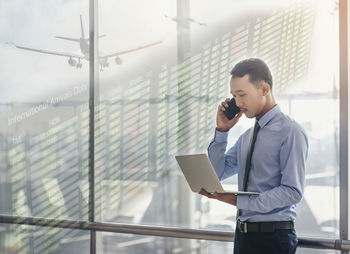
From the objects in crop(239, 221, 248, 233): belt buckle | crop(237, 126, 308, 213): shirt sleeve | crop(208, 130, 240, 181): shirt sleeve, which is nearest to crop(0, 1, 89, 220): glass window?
crop(208, 130, 240, 181): shirt sleeve

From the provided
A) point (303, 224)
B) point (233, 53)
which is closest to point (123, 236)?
point (303, 224)

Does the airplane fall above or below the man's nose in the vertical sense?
above

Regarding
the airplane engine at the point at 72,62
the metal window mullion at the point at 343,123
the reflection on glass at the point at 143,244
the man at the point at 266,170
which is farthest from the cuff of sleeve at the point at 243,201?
the airplane engine at the point at 72,62

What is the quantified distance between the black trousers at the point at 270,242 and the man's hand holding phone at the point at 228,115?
1.57 ft

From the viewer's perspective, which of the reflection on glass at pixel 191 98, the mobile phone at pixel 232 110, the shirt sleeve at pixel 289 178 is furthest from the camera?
the reflection on glass at pixel 191 98

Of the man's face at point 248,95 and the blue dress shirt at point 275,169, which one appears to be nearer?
the blue dress shirt at point 275,169

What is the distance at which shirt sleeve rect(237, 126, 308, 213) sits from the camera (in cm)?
189

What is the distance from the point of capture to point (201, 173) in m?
1.98

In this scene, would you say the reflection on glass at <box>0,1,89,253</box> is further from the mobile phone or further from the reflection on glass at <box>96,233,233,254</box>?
the mobile phone

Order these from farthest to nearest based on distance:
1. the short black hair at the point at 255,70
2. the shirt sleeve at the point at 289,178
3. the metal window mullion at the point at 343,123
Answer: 1. the metal window mullion at the point at 343,123
2. the short black hair at the point at 255,70
3. the shirt sleeve at the point at 289,178

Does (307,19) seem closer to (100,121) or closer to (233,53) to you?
(233,53)

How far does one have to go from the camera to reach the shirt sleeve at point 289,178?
6.21ft

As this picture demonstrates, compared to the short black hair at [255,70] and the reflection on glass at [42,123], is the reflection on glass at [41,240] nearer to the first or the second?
the reflection on glass at [42,123]

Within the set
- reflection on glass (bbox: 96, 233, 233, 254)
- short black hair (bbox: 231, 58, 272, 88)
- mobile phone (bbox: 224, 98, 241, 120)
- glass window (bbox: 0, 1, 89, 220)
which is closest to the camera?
short black hair (bbox: 231, 58, 272, 88)
